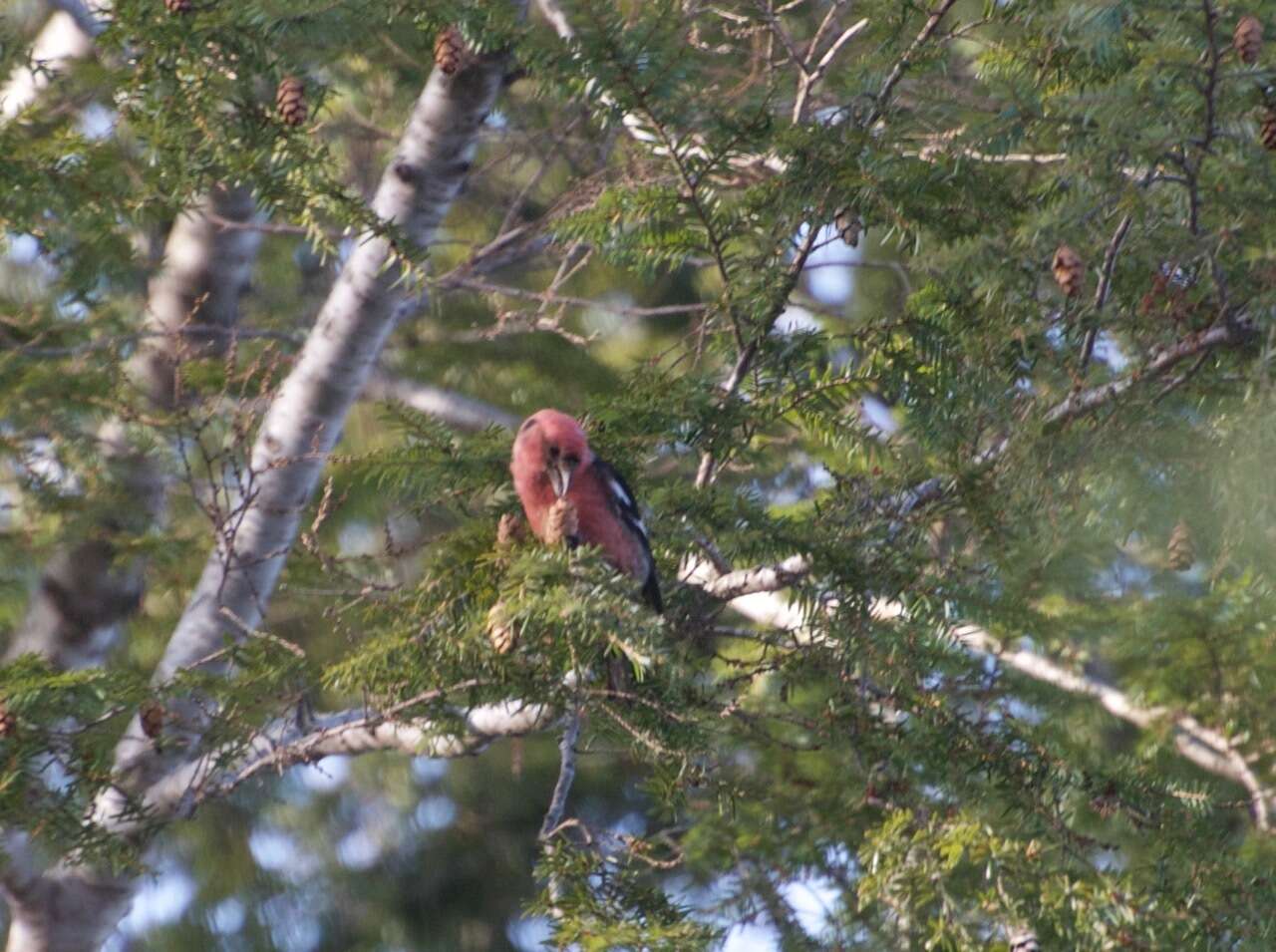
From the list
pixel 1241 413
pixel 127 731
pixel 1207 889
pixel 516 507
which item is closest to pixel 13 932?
pixel 127 731

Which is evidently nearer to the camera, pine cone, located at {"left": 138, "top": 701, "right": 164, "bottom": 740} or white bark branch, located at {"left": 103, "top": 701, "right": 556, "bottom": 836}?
white bark branch, located at {"left": 103, "top": 701, "right": 556, "bottom": 836}

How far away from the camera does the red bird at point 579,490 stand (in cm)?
413

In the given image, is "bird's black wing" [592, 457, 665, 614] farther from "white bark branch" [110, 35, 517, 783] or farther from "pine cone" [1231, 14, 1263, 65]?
"white bark branch" [110, 35, 517, 783]

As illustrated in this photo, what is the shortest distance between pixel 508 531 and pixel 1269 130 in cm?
206

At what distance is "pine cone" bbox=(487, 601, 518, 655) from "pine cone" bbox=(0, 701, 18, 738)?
1.65m

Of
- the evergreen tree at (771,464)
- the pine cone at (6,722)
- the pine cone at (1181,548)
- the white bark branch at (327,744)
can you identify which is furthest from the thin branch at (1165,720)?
the pine cone at (6,722)

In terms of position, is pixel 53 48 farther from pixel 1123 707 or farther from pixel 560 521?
pixel 1123 707

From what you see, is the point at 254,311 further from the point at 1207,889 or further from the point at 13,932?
the point at 1207,889

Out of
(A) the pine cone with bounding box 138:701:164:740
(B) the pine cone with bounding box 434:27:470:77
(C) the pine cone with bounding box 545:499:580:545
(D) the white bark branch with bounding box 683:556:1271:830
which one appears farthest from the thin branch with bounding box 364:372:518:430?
(C) the pine cone with bounding box 545:499:580:545

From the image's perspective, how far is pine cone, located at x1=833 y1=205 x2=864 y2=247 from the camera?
3.85 metres

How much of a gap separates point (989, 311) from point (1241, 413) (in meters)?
0.66

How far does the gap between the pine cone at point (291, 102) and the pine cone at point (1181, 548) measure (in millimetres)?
2809

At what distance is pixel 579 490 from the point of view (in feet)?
14.2

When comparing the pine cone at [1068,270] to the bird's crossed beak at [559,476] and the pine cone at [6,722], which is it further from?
the pine cone at [6,722]
